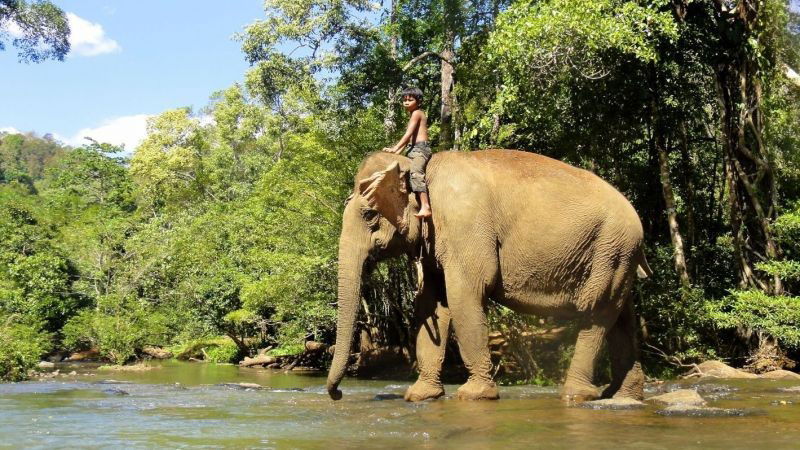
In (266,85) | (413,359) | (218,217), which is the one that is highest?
(266,85)

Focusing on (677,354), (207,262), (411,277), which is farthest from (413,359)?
(207,262)

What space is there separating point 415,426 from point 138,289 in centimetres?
2896

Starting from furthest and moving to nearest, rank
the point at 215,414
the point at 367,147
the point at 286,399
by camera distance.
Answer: the point at 367,147 < the point at 286,399 < the point at 215,414

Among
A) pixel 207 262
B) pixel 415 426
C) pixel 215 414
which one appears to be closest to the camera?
pixel 415 426

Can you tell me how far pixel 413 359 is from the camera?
2062 cm

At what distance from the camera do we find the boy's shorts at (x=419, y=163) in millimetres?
9781

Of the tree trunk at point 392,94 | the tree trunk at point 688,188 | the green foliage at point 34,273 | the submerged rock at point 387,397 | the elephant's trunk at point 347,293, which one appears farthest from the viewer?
the green foliage at point 34,273

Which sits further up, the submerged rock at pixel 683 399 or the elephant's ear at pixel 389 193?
the elephant's ear at pixel 389 193

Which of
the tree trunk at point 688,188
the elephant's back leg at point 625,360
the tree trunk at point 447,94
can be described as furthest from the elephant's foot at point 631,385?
the tree trunk at point 447,94

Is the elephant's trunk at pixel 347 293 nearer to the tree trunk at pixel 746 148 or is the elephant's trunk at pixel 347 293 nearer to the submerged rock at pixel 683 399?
the submerged rock at pixel 683 399

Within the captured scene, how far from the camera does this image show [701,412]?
8.20 m

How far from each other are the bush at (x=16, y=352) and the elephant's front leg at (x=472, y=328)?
36.7ft

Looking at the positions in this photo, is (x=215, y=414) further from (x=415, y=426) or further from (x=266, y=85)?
(x=266, y=85)

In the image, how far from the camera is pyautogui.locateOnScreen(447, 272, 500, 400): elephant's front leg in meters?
9.59
